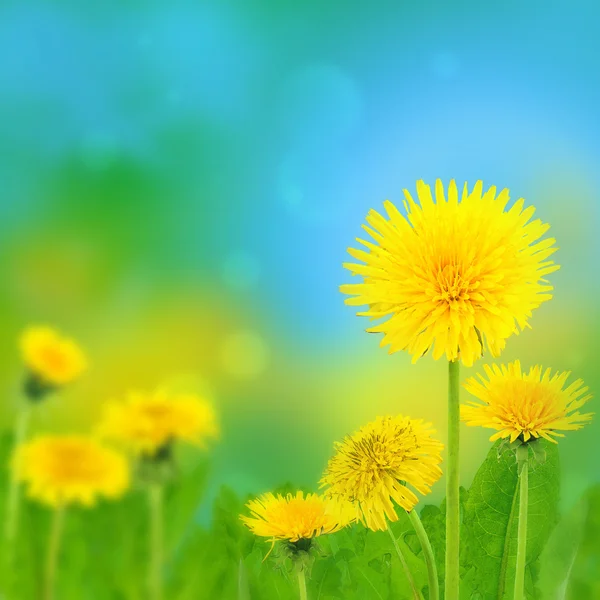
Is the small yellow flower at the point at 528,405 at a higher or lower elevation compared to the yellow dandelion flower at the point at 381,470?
higher

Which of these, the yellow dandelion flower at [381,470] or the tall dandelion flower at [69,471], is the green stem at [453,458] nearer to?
the yellow dandelion flower at [381,470]

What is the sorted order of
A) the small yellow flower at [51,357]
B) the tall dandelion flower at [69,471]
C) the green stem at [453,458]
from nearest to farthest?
1. the green stem at [453,458]
2. the tall dandelion flower at [69,471]
3. the small yellow flower at [51,357]

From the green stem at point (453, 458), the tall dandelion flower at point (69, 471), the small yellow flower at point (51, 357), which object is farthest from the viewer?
the small yellow flower at point (51, 357)

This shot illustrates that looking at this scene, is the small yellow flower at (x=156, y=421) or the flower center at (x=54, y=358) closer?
the small yellow flower at (x=156, y=421)

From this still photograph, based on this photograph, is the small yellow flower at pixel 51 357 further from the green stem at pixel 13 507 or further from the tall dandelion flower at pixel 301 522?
the tall dandelion flower at pixel 301 522

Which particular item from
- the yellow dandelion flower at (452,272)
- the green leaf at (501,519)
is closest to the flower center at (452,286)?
the yellow dandelion flower at (452,272)

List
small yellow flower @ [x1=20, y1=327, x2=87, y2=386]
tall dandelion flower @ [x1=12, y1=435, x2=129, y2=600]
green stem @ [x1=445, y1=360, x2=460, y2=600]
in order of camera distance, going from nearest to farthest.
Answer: green stem @ [x1=445, y1=360, x2=460, y2=600]
tall dandelion flower @ [x1=12, y1=435, x2=129, y2=600]
small yellow flower @ [x1=20, y1=327, x2=87, y2=386]

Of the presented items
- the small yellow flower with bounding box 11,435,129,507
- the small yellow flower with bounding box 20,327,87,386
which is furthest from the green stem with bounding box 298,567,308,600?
the small yellow flower with bounding box 20,327,87,386

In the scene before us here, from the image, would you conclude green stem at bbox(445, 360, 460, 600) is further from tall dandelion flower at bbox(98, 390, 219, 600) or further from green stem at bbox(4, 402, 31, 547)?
green stem at bbox(4, 402, 31, 547)

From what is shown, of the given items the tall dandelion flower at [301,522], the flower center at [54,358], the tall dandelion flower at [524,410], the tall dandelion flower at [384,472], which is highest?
the flower center at [54,358]
